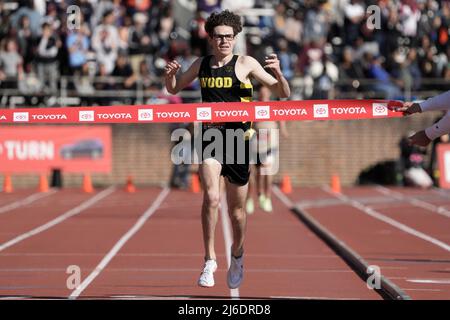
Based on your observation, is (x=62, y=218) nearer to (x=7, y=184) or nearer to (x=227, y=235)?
(x=227, y=235)

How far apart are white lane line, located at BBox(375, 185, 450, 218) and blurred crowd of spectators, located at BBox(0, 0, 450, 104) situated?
7.00ft

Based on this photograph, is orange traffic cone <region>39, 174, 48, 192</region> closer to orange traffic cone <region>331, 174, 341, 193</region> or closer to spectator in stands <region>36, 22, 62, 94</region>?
spectator in stands <region>36, 22, 62, 94</region>

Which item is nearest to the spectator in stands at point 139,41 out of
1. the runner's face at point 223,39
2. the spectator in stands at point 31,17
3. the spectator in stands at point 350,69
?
the spectator in stands at point 31,17

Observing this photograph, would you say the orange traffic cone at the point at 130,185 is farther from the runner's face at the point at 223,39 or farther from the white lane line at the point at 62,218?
the runner's face at the point at 223,39

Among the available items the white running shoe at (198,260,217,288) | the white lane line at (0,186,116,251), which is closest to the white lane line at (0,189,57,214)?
the white lane line at (0,186,116,251)

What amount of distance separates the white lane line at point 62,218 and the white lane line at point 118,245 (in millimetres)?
1211

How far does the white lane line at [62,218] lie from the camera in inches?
650

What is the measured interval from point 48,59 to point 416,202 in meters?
8.32

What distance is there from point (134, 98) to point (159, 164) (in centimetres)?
276

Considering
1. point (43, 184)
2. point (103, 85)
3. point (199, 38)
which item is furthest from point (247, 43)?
point (43, 184)

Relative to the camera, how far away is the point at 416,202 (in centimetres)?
2455

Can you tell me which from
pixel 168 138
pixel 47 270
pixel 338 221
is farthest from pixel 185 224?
pixel 168 138
